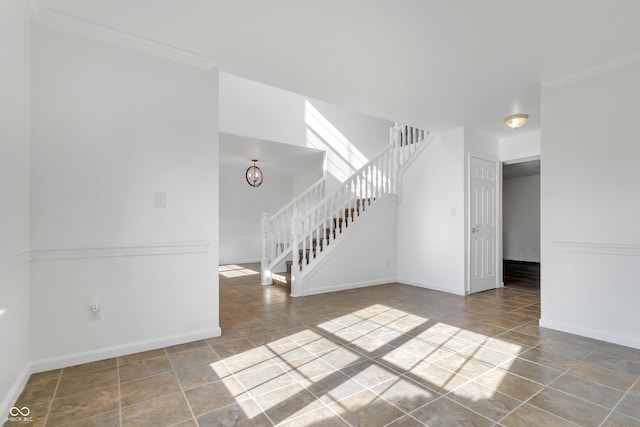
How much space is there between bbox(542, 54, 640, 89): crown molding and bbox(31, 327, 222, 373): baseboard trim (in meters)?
4.06

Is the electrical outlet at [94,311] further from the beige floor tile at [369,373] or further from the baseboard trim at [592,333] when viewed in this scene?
the baseboard trim at [592,333]

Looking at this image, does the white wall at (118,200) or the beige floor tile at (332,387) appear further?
the white wall at (118,200)

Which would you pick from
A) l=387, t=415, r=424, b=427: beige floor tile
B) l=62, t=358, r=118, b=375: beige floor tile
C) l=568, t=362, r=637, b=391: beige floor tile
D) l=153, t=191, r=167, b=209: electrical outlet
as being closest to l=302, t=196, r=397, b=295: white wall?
l=153, t=191, r=167, b=209: electrical outlet

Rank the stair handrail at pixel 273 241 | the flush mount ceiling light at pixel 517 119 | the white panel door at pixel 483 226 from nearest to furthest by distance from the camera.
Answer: the flush mount ceiling light at pixel 517 119 → the white panel door at pixel 483 226 → the stair handrail at pixel 273 241

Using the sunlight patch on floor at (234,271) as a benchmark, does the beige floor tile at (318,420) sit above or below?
above

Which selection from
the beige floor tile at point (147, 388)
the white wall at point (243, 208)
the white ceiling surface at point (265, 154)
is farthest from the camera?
the white wall at point (243, 208)

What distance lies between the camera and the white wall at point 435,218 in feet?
15.8

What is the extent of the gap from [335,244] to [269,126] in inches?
98.7

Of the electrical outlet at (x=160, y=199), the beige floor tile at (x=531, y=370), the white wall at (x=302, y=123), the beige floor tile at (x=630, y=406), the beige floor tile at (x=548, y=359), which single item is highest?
the white wall at (x=302, y=123)

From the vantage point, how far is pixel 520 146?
5.14 m

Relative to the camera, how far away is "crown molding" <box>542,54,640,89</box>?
9.01ft

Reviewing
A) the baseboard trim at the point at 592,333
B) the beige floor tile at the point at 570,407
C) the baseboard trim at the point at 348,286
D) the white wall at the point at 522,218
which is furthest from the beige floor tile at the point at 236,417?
the white wall at the point at 522,218

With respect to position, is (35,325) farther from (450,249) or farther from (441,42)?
(450,249)

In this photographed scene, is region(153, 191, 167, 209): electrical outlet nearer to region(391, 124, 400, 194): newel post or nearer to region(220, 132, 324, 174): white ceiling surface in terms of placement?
region(220, 132, 324, 174): white ceiling surface
